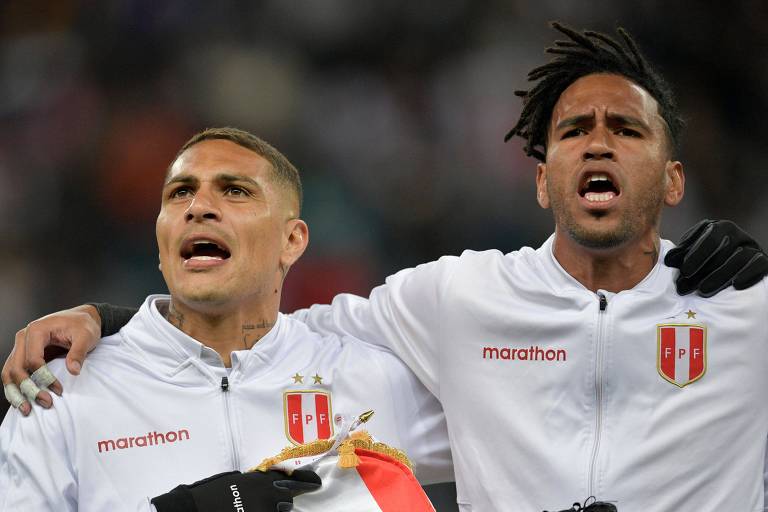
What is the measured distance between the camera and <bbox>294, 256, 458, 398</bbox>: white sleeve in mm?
2842

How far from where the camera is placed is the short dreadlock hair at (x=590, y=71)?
115 inches

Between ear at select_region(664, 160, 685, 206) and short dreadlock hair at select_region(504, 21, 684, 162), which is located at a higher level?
short dreadlock hair at select_region(504, 21, 684, 162)

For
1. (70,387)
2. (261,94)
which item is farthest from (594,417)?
(261,94)

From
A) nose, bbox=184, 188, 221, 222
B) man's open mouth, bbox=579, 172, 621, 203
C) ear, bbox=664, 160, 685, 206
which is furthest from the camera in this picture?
ear, bbox=664, 160, 685, 206

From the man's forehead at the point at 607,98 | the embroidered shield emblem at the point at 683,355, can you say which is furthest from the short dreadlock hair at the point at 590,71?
the embroidered shield emblem at the point at 683,355

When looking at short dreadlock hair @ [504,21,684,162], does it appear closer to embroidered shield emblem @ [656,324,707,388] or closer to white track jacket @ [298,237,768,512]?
white track jacket @ [298,237,768,512]

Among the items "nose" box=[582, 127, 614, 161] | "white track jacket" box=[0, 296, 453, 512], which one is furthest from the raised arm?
"nose" box=[582, 127, 614, 161]

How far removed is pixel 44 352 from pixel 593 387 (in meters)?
1.40

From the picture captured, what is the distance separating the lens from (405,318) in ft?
9.48

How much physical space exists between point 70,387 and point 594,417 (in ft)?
4.32

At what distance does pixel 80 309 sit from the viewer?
272cm

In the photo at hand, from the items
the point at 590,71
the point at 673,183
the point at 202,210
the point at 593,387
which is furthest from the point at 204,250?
the point at 673,183

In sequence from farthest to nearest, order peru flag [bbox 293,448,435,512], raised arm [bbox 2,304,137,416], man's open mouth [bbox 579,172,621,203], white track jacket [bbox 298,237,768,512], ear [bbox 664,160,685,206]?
ear [bbox 664,160,685,206] < man's open mouth [bbox 579,172,621,203] < white track jacket [bbox 298,237,768,512] < raised arm [bbox 2,304,137,416] < peru flag [bbox 293,448,435,512]

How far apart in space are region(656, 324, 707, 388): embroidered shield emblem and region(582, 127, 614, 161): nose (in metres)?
0.51
